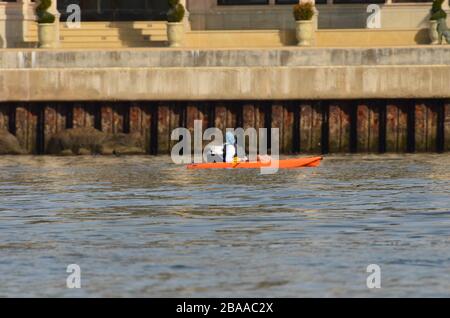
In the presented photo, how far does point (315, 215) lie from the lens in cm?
4181

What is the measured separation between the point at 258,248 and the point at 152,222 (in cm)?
532

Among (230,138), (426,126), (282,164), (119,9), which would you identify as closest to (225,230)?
(282,164)

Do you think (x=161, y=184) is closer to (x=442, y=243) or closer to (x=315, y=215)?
(x=315, y=215)

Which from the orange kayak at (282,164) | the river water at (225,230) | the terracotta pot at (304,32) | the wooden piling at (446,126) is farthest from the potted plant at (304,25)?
the orange kayak at (282,164)

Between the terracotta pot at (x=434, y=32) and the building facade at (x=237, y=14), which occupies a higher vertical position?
the building facade at (x=237, y=14)

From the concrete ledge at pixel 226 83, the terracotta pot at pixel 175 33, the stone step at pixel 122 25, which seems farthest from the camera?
the stone step at pixel 122 25

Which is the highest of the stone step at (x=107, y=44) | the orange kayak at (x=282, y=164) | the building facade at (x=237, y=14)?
the building facade at (x=237, y=14)

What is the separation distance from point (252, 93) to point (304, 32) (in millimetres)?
5209

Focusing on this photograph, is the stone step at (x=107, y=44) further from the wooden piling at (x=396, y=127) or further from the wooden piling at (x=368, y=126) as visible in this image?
the wooden piling at (x=396, y=127)

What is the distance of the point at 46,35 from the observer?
6494 cm

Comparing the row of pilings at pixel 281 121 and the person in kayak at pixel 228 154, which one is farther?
the row of pilings at pixel 281 121

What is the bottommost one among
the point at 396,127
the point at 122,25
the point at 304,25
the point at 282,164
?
the point at 282,164

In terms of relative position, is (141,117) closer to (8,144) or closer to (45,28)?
(8,144)

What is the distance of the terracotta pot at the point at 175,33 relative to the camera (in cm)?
6481
